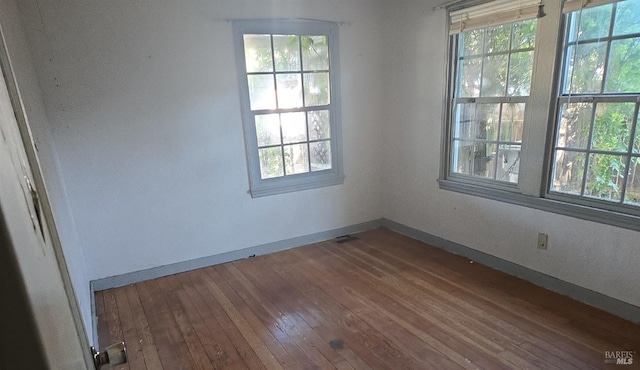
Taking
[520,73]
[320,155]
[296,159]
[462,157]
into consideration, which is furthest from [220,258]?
[520,73]

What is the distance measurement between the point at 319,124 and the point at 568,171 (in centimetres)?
216

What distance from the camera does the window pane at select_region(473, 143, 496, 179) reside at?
307 centimetres

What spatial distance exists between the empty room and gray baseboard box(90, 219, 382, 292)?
0.02 m

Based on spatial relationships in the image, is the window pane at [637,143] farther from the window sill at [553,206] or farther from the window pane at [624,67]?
the window sill at [553,206]

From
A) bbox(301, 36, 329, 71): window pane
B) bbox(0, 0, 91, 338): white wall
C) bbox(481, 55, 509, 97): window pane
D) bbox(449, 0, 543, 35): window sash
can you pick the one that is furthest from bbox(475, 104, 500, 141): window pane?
bbox(0, 0, 91, 338): white wall

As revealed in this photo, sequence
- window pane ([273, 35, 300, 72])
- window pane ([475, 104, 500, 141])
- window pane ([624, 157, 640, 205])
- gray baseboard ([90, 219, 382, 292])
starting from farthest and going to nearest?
1. window pane ([273, 35, 300, 72])
2. gray baseboard ([90, 219, 382, 292])
3. window pane ([475, 104, 500, 141])
4. window pane ([624, 157, 640, 205])

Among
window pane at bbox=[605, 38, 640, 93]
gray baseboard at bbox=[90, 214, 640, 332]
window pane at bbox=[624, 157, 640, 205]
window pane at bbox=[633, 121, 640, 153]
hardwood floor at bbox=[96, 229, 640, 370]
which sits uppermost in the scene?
window pane at bbox=[605, 38, 640, 93]

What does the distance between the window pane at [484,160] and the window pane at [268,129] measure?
71.1 inches

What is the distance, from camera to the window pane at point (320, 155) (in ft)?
12.3

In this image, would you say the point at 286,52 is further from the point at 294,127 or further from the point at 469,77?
the point at 469,77

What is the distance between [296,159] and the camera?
3674 millimetres

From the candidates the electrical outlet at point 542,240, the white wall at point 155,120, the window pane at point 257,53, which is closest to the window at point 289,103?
the window pane at point 257,53

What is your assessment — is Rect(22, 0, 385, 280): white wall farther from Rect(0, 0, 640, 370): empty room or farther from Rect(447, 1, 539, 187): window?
Rect(447, 1, 539, 187): window

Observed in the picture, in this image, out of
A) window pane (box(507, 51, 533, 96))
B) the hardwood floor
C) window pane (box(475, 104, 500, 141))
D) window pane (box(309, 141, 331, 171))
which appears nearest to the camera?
the hardwood floor
